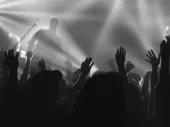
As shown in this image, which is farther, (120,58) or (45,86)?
(120,58)

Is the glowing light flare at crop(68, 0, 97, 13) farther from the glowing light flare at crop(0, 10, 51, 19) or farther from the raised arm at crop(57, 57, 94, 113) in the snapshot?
the raised arm at crop(57, 57, 94, 113)

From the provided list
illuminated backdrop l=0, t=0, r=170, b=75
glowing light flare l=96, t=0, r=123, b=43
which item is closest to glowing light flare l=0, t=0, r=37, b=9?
illuminated backdrop l=0, t=0, r=170, b=75

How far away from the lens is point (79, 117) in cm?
148

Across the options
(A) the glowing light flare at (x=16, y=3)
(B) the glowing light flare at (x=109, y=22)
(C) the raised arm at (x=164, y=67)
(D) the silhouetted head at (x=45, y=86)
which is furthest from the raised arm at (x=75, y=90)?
(B) the glowing light flare at (x=109, y=22)

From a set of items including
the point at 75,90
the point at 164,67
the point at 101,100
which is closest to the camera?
the point at 101,100

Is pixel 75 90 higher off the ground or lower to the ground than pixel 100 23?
lower

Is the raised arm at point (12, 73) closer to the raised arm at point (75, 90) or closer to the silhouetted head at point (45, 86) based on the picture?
the silhouetted head at point (45, 86)

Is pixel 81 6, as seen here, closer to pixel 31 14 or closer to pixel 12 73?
pixel 31 14

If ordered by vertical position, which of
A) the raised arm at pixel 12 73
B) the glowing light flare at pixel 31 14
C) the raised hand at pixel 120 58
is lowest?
the raised arm at pixel 12 73

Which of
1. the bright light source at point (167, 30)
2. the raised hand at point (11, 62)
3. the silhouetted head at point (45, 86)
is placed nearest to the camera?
the silhouetted head at point (45, 86)

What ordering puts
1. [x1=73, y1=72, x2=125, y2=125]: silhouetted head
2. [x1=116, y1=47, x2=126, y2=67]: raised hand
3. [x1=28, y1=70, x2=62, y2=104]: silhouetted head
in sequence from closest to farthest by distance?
[x1=73, y1=72, x2=125, y2=125]: silhouetted head < [x1=28, y1=70, x2=62, y2=104]: silhouetted head < [x1=116, y1=47, x2=126, y2=67]: raised hand

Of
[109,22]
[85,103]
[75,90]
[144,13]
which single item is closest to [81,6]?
[109,22]

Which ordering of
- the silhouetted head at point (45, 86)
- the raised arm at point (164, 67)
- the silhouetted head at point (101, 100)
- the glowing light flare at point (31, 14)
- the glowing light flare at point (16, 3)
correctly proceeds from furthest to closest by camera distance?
the glowing light flare at point (31, 14) → the glowing light flare at point (16, 3) → the silhouetted head at point (45, 86) → the raised arm at point (164, 67) → the silhouetted head at point (101, 100)

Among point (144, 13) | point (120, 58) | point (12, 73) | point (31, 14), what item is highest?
point (144, 13)
